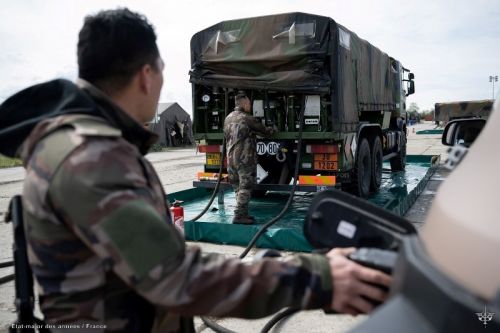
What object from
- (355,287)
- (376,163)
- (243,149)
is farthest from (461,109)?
(355,287)

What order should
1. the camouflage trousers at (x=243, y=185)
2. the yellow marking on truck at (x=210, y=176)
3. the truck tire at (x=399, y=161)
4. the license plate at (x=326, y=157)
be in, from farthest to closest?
the truck tire at (x=399, y=161) < the yellow marking on truck at (x=210, y=176) < the license plate at (x=326, y=157) < the camouflage trousers at (x=243, y=185)

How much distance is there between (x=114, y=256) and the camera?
1.16 meters

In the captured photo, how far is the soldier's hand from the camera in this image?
1.22 meters

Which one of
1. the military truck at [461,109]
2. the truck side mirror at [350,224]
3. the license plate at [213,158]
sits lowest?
the license plate at [213,158]

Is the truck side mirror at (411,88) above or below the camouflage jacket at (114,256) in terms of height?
above

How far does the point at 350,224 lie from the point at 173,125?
29053 millimetres

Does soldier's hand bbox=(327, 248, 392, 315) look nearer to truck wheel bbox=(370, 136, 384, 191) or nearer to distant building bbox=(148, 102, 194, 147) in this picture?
truck wheel bbox=(370, 136, 384, 191)

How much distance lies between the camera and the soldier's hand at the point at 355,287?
122cm

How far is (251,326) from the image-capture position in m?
3.58

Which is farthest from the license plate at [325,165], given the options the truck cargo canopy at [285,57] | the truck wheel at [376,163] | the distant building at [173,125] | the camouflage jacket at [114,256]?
the distant building at [173,125]

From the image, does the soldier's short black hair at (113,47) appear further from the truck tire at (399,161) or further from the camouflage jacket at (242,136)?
the truck tire at (399,161)

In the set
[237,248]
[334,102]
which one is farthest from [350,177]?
[237,248]

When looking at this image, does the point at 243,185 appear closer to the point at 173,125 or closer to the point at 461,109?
the point at 461,109

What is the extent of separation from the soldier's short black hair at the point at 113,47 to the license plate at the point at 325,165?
17.4ft
